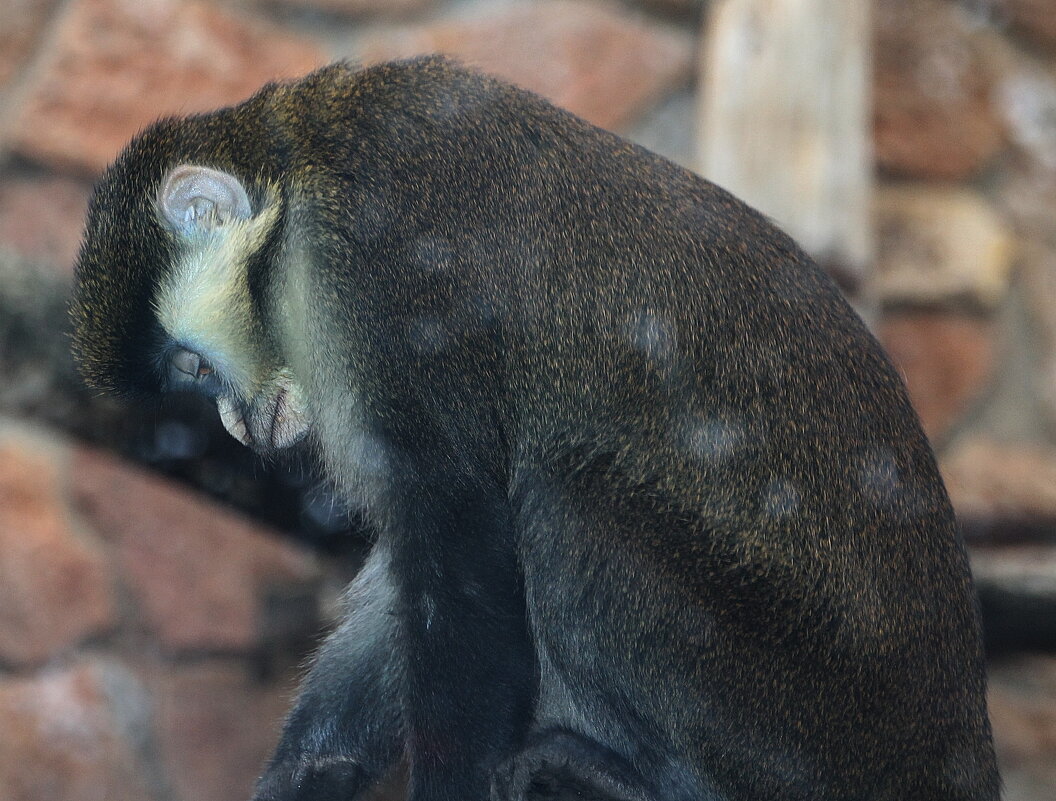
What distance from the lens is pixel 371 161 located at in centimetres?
209

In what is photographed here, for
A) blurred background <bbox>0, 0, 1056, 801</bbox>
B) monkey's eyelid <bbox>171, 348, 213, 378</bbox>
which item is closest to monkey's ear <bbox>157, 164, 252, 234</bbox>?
monkey's eyelid <bbox>171, 348, 213, 378</bbox>

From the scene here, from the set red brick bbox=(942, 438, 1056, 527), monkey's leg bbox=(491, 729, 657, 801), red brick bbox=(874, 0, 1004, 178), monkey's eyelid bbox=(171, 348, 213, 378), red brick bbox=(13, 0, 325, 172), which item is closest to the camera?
monkey's leg bbox=(491, 729, 657, 801)

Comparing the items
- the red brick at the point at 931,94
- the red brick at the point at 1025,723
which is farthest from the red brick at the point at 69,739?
the red brick at the point at 931,94

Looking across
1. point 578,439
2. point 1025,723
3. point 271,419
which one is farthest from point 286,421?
point 1025,723

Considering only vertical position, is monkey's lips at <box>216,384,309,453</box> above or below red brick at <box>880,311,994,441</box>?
below

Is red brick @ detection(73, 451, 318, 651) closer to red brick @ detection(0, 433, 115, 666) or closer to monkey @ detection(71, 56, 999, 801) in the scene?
red brick @ detection(0, 433, 115, 666)

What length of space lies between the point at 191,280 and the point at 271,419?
29 cm

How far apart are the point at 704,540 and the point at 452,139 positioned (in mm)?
820

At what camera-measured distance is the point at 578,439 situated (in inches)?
80.8

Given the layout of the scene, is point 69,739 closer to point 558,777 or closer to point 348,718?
point 348,718

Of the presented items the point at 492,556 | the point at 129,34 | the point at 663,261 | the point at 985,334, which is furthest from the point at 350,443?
the point at 985,334

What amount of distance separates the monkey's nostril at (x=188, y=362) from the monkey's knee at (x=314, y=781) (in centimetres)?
75

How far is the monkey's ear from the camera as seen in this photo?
83.1 inches

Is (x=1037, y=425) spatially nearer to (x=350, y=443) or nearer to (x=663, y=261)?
(x=663, y=261)
